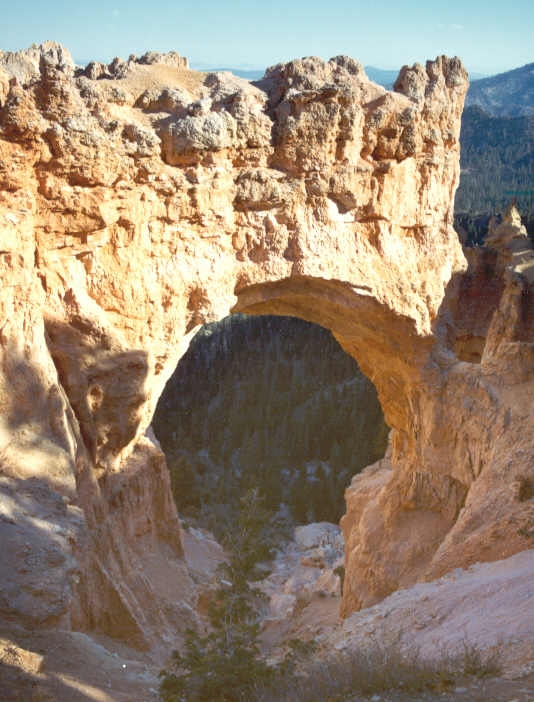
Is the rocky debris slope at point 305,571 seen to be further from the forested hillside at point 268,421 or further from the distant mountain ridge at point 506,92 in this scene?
the distant mountain ridge at point 506,92

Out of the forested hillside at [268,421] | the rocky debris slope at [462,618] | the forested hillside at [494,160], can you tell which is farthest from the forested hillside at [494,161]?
the rocky debris slope at [462,618]

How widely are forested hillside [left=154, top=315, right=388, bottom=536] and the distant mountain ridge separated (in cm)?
9927

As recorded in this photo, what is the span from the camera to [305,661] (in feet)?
22.0

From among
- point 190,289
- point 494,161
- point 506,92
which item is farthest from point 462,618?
point 506,92

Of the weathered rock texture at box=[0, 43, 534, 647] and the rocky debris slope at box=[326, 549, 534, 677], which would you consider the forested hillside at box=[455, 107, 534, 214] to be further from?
the rocky debris slope at box=[326, 549, 534, 677]

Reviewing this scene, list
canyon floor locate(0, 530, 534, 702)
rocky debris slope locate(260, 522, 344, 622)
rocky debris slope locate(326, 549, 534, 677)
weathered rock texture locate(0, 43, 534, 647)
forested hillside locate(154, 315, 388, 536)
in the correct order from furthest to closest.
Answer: forested hillside locate(154, 315, 388, 536), rocky debris slope locate(260, 522, 344, 622), weathered rock texture locate(0, 43, 534, 647), rocky debris slope locate(326, 549, 534, 677), canyon floor locate(0, 530, 534, 702)

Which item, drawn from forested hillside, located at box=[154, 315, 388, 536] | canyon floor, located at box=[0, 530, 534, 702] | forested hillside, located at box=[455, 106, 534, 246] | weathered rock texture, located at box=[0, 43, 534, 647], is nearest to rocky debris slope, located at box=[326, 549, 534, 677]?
canyon floor, located at box=[0, 530, 534, 702]

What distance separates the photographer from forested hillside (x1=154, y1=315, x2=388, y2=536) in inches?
1126

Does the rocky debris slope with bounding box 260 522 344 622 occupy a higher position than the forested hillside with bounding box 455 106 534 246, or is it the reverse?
the forested hillside with bounding box 455 106 534 246

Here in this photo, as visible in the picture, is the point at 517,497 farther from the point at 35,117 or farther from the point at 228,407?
the point at 228,407

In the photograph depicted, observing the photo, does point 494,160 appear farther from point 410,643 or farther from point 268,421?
point 410,643

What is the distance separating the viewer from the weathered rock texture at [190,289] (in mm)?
6422

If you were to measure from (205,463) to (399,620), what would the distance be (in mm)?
28037

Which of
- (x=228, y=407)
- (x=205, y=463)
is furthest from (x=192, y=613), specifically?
(x=228, y=407)
